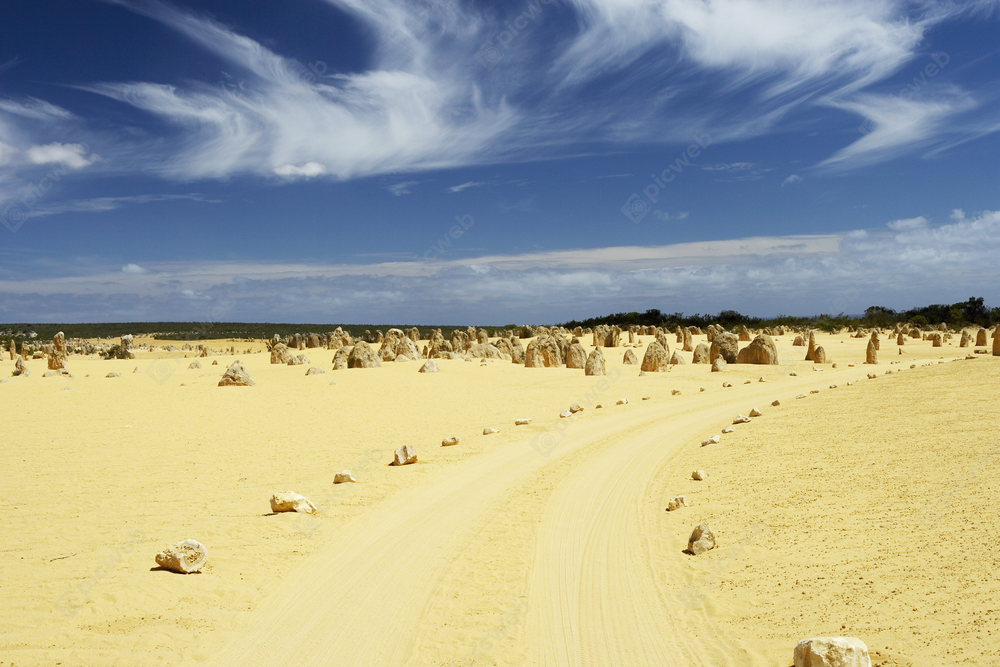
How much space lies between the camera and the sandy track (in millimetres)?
5195

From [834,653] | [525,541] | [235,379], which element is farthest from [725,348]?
[834,653]

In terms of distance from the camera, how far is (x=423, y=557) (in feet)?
24.3

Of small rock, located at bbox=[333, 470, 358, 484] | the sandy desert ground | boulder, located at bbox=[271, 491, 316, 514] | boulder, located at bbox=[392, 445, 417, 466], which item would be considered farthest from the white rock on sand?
boulder, located at bbox=[392, 445, 417, 466]

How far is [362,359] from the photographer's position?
32.4 metres

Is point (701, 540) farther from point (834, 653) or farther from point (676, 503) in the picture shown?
point (834, 653)

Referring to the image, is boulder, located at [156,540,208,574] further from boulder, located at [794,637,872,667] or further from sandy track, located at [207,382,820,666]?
boulder, located at [794,637,872,667]

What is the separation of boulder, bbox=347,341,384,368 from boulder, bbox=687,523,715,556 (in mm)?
26574

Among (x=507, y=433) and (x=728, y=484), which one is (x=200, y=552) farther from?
(x=507, y=433)

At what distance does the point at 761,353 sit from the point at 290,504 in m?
29.0

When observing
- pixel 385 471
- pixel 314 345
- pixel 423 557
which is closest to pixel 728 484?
pixel 423 557

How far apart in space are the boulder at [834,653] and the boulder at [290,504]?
7196 millimetres

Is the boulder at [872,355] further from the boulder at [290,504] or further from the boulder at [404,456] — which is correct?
the boulder at [290,504]

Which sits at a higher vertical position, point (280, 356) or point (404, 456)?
point (280, 356)

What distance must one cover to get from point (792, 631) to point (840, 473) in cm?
459
